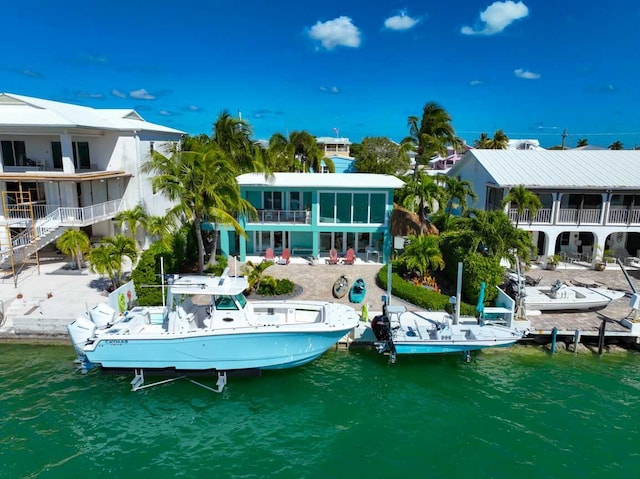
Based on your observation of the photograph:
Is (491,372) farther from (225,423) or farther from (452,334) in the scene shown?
(225,423)

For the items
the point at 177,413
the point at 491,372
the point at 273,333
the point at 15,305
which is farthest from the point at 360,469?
the point at 15,305

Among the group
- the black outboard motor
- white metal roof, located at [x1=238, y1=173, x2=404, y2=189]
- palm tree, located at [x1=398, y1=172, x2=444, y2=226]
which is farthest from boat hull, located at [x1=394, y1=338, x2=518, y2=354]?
palm tree, located at [x1=398, y1=172, x2=444, y2=226]

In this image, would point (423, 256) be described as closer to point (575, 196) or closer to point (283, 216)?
point (283, 216)

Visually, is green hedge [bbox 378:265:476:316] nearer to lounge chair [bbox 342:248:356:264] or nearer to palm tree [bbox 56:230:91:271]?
lounge chair [bbox 342:248:356:264]

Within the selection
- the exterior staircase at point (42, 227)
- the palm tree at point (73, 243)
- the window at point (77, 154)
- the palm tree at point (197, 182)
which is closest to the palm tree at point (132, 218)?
the exterior staircase at point (42, 227)

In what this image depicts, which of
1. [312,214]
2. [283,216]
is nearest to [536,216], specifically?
[312,214]

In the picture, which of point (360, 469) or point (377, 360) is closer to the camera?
point (360, 469)

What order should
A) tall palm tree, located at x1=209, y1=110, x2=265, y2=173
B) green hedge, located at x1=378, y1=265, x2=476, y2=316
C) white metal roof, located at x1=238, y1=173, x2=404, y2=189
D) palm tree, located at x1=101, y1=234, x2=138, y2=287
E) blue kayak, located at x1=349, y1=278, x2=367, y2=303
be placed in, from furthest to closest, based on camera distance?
tall palm tree, located at x1=209, y1=110, x2=265, y2=173 < white metal roof, located at x1=238, y1=173, x2=404, y2=189 < blue kayak, located at x1=349, y1=278, x2=367, y2=303 < palm tree, located at x1=101, y1=234, x2=138, y2=287 < green hedge, located at x1=378, y1=265, x2=476, y2=316
